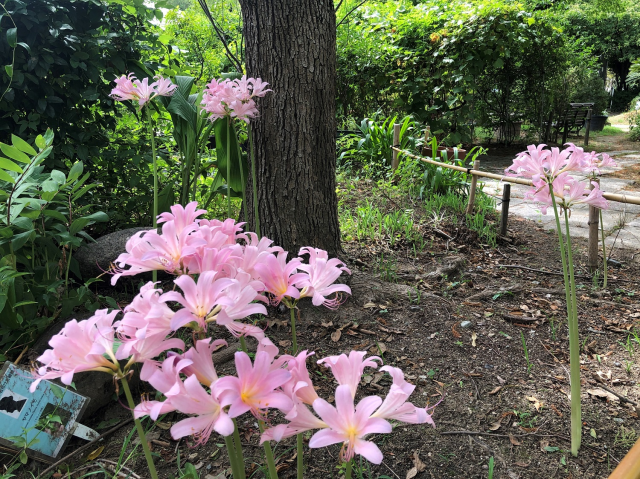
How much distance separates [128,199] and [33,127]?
661 mm

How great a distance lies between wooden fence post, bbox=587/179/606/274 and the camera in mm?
2975

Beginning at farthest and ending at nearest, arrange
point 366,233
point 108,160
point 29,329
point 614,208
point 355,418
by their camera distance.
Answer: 1. point 614,208
2. point 366,233
3. point 108,160
4. point 29,329
5. point 355,418

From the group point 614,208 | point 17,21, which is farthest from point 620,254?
point 17,21

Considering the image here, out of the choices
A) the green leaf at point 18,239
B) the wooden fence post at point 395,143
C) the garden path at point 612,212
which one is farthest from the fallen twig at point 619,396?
the wooden fence post at point 395,143

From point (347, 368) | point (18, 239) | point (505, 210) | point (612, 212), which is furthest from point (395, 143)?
point (347, 368)

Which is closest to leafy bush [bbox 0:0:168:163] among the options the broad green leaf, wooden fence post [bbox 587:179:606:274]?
the broad green leaf

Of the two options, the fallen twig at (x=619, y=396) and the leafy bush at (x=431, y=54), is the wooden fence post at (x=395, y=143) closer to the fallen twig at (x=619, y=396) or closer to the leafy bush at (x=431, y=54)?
the leafy bush at (x=431, y=54)

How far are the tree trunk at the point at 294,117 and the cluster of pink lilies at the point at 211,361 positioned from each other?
5.14 feet

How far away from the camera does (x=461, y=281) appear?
2855 mm

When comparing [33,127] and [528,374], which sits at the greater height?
[33,127]

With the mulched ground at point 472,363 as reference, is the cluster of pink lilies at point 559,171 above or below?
above

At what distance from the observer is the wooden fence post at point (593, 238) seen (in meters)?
2.97

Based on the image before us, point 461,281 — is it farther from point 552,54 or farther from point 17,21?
point 552,54

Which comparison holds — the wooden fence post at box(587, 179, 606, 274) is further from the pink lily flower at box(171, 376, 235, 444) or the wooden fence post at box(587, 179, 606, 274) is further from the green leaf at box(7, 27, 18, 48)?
the green leaf at box(7, 27, 18, 48)
